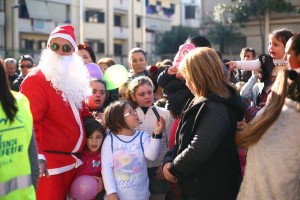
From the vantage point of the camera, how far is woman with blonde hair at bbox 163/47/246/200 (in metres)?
2.90

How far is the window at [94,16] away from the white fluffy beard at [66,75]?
110 ft

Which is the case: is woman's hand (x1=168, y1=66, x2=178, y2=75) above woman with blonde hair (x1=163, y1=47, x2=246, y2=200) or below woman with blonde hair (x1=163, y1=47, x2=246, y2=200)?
above

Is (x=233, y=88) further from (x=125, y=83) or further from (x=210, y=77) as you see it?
(x=125, y=83)

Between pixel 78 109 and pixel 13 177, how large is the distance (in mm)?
1651

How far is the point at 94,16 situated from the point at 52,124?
1368 inches

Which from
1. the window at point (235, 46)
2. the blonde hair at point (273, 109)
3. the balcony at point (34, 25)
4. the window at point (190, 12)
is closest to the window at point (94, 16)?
the balcony at point (34, 25)

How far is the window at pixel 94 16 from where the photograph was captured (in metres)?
37.0

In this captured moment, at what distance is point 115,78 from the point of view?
17.5ft

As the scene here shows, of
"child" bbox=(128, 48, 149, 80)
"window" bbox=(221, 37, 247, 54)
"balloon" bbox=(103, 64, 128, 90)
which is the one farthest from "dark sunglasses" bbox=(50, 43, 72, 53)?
"window" bbox=(221, 37, 247, 54)

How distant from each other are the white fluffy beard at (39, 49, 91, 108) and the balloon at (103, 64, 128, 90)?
109 centimetres

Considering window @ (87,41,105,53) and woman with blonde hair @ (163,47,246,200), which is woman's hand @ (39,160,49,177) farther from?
window @ (87,41,105,53)

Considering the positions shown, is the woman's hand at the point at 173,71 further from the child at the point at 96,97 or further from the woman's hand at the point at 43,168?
the woman's hand at the point at 43,168

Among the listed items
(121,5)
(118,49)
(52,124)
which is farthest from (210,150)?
(118,49)

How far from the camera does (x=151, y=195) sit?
168 inches
